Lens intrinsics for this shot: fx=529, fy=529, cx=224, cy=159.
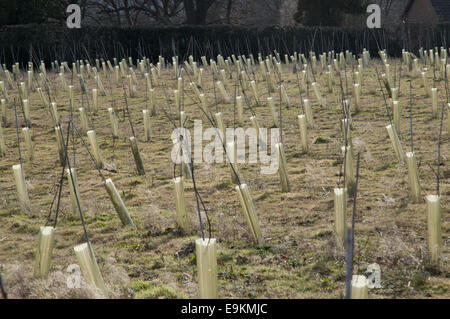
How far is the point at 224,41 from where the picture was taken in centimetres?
1545

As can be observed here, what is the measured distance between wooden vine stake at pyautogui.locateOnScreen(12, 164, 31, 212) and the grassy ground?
0.08 meters

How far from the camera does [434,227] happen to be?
9.82ft

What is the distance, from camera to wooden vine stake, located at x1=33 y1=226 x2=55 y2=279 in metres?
2.91

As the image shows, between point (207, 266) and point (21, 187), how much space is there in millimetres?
2466

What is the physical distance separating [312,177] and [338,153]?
0.90 m

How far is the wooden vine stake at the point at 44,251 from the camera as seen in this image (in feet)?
9.55

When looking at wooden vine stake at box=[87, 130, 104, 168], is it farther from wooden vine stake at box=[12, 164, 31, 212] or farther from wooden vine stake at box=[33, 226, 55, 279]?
wooden vine stake at box=[33, 226, 55, 279]

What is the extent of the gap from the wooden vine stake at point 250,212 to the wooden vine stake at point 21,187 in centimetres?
192

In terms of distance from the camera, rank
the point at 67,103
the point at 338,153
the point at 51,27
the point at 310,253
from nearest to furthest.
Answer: the point at 310,253 < the point at 338,153 < the point at 67,103 < the point at 51,27

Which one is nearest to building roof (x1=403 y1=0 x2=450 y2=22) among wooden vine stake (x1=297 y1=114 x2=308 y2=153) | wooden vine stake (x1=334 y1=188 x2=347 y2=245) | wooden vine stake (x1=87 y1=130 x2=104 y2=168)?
wooden vine stake (x1=297 y1=114 x2=308 y2=153)

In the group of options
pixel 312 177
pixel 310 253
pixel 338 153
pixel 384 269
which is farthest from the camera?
pixel 338 153

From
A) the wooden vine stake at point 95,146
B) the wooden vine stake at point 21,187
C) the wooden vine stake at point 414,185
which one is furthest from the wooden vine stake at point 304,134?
the wooden vine stake at point 21,187
